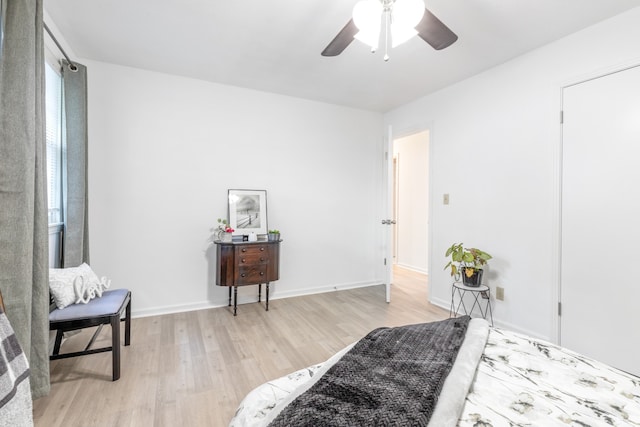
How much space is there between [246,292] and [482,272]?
2.55 meters

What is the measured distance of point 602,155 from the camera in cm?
214

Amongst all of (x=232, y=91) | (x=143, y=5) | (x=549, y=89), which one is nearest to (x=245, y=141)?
(x=232, y=91)

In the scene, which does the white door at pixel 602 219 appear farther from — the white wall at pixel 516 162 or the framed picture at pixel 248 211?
the framed picture at pixel 248 211

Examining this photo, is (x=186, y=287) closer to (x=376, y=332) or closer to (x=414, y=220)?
(x=376, y=332)

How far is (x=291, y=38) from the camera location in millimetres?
2350

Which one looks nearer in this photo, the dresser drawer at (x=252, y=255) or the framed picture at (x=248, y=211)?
the dresser drawer at (x=252, y=255)

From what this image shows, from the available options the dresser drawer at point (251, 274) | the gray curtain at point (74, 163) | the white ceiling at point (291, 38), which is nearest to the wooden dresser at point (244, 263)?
the dresser drawer at point (251, 274)

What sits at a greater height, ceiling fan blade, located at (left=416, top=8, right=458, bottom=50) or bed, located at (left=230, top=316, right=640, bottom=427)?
ceiling fan blade, located at (left=416, top=8, right=458, bottom=50)

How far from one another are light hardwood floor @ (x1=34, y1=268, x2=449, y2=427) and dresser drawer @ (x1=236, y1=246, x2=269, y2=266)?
22.1 inches

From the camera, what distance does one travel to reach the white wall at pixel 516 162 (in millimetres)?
2266

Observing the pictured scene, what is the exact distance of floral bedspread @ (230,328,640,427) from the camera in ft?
2.71

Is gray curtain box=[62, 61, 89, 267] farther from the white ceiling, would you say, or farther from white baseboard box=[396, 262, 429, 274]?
white baseboard box=[396, 262, 429, 274]

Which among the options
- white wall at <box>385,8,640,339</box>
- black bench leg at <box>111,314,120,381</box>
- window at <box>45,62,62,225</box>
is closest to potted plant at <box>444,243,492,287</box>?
white wall at <box>385,8,640,339</box>

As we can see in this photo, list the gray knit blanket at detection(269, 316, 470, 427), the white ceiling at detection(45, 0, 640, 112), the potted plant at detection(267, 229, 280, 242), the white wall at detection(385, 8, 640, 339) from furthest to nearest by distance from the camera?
1. the potted plant at detection(267, 229, 280, 242)
2. the white wall at detection(385, 8, 640, 339)
3. the white ceiling at detection(45, 0, 640, 112)
4. the gray knit blanket at detection(269, 316, 470, 427)
